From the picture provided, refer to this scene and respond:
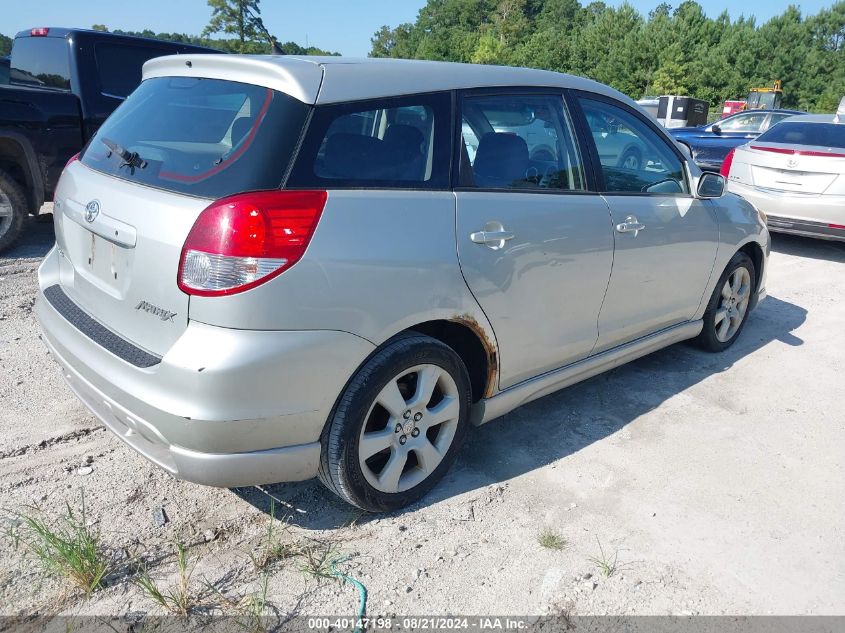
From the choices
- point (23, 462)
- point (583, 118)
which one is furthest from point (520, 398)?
point (23, 462)

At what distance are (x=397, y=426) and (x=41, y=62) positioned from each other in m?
6.08

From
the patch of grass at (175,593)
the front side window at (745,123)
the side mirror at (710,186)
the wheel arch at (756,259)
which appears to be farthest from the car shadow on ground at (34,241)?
the front side window at (745,123)

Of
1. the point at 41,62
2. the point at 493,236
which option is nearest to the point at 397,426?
the point at 493,236

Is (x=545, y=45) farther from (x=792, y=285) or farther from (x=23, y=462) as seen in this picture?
(x=23, y=462)

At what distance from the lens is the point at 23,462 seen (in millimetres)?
2996

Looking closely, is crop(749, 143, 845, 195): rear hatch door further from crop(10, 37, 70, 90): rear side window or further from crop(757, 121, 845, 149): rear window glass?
crop(10, 37, 70, 90): rear side window

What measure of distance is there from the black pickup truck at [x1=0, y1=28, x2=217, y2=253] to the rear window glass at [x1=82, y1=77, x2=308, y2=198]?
3306mm

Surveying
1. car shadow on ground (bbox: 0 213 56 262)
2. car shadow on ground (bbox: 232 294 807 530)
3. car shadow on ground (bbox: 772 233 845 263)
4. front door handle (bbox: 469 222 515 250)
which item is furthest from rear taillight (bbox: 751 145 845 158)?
car shadow on ground (bbox: 0 213 56 262)

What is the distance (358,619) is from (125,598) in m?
0.78

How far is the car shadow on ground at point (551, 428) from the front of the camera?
2871 mm

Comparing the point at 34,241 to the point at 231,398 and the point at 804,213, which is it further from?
the point at 804,213

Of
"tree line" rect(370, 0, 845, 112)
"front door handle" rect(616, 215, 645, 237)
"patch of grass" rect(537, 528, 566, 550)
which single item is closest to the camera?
"patch of grass" rect(537, 528, 566, 550)

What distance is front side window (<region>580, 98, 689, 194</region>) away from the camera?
3.51 meters

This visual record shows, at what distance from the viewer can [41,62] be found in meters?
6.62
